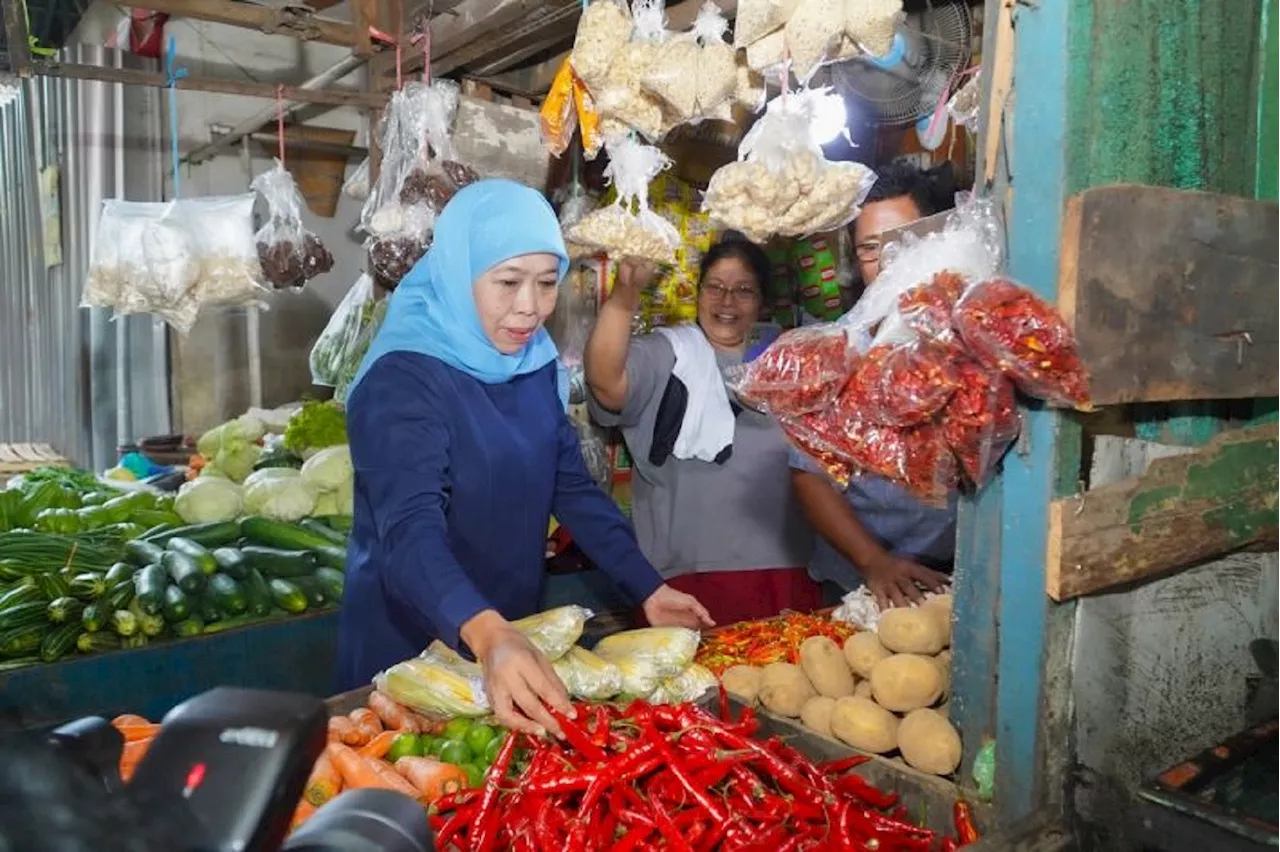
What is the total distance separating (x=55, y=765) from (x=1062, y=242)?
1548mm

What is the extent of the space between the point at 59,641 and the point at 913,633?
304cm

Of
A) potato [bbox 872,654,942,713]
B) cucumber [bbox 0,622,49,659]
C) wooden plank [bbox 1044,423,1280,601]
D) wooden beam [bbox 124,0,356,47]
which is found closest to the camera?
wooden plank [bbox 1044,423,1280,601]

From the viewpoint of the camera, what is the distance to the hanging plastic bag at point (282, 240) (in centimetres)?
473

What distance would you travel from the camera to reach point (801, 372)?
1.80 metres

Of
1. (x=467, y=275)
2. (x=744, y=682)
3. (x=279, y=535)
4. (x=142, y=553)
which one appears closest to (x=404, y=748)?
(x=744, y=682)

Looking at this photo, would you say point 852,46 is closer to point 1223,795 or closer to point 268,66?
point 1223,795

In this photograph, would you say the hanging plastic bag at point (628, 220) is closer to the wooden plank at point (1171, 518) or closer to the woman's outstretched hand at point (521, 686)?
the woman's outstretched hand at point (521, 686)

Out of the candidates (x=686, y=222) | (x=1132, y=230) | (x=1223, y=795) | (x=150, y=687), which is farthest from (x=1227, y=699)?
(x=150, y=687)

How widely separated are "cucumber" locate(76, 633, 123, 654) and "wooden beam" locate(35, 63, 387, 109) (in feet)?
A: 6.91

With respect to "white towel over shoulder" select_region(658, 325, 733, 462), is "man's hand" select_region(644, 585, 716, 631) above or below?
below

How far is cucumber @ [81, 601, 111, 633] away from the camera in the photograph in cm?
359

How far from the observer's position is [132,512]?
5012 mm

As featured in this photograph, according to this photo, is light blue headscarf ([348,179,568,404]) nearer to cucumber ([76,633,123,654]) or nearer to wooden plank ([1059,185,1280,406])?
wooden plank ([1059,185,1280,406])

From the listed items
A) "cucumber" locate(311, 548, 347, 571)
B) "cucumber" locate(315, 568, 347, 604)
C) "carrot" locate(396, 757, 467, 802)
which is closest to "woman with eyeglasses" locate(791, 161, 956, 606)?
"carrot" locate(396, 757, 467, 802)
